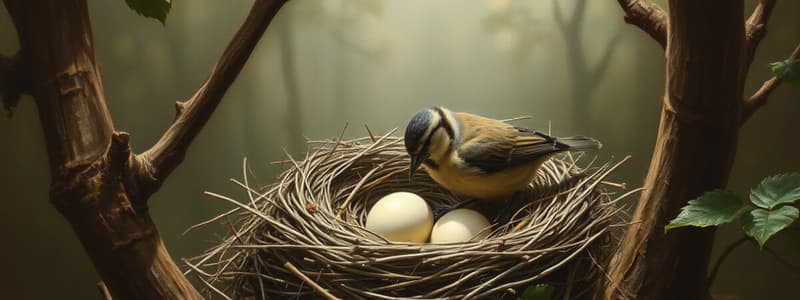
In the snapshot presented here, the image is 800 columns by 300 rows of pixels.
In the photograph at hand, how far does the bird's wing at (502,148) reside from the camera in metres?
1.16

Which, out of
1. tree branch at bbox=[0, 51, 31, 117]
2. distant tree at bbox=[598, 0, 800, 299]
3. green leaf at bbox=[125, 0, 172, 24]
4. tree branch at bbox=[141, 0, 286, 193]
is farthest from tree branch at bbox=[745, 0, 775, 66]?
tree branch at bbox=[0, 51, 31, 117]

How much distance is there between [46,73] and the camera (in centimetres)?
89

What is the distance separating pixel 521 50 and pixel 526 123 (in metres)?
0.16

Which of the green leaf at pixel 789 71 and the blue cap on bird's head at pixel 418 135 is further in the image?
the blue cap on bird's head at pixel 418 135

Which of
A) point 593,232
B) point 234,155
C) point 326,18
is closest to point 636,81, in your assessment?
point 593,232

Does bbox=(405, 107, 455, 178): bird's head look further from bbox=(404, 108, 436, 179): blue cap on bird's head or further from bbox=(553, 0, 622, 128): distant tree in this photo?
bbox=(553, 0, 622, 128): distant tree

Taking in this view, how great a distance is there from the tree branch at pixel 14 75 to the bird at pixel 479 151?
1.73ft

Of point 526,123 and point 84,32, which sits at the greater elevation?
point 84,32

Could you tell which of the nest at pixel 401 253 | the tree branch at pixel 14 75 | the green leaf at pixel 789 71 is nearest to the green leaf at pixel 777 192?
the green leaf at pixel 789 71

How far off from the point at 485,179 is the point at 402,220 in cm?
16

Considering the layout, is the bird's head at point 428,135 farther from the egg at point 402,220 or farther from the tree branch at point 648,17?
the tree branch at point 648,17

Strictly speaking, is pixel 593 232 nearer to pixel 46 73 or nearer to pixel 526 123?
pixel 526 123

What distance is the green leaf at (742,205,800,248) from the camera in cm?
79

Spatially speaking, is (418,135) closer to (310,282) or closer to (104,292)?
(310,282)
